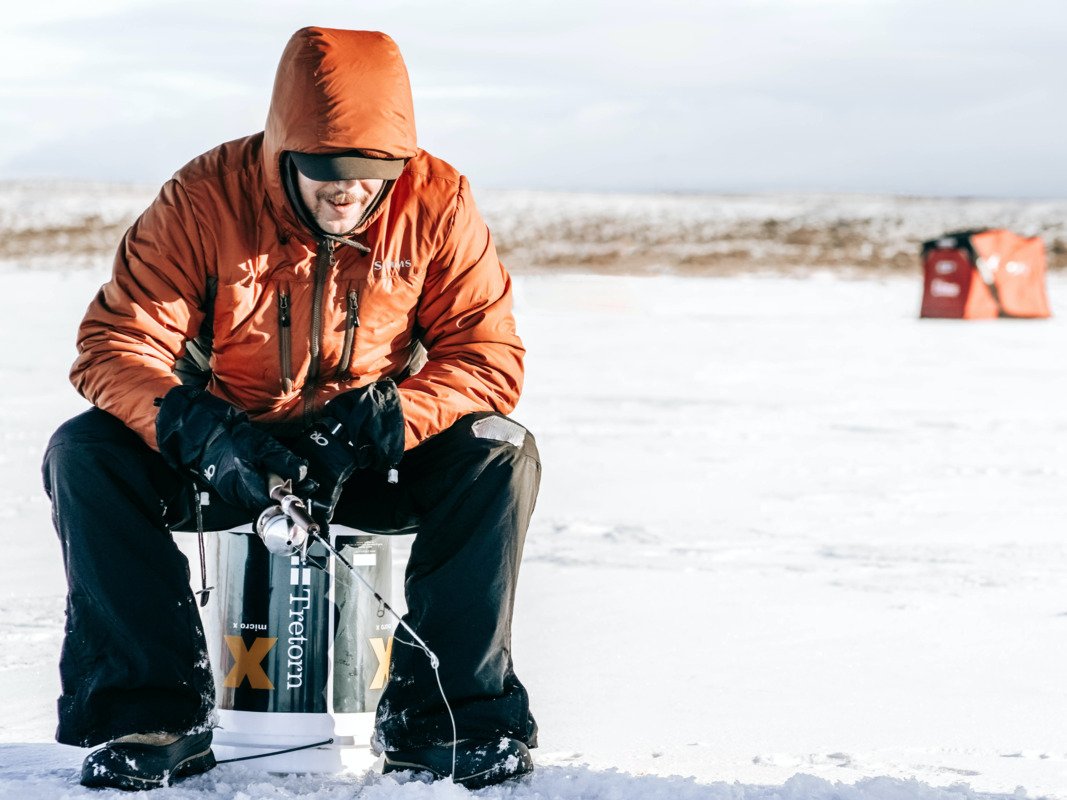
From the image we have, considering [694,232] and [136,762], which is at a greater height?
[136,762]

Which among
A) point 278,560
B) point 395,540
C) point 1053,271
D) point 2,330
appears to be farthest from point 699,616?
point 1053,271

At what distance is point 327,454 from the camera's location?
1979mm

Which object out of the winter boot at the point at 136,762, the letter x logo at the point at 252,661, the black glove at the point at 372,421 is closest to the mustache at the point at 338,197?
the black glove at the point at 372,421

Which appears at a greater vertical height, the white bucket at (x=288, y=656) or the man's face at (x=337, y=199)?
the man's face at (x=337, y=199)

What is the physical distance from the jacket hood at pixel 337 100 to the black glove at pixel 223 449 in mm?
360

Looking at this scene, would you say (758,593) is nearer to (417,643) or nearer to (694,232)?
(417,643)

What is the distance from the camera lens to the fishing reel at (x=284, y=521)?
1915 millimetres

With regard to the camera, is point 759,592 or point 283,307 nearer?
point 283,307

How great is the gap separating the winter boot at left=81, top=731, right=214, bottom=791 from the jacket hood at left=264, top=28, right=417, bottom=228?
0.79 m

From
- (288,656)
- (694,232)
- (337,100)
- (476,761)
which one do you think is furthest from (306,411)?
(694,232)

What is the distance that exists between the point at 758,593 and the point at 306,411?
1570 mm

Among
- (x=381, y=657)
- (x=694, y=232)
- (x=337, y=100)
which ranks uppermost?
(x=337, y=100)

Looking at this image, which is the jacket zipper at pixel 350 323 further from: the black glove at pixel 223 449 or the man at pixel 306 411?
the black glove at pixel 223 449

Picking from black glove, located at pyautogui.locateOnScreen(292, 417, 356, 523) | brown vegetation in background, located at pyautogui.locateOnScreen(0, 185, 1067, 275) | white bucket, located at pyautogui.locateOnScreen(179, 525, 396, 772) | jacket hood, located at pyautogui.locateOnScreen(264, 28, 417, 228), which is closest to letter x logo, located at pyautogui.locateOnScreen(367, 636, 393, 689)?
white bucket, located at pyautogui.locateOnScreen(179, 525, 396, 772)
